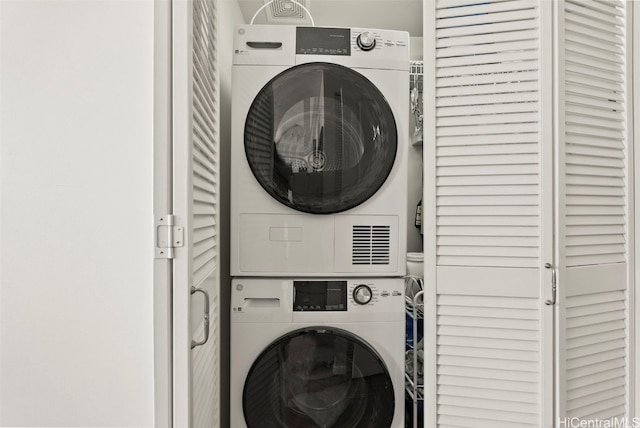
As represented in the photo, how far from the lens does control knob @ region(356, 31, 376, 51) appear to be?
1.54 m

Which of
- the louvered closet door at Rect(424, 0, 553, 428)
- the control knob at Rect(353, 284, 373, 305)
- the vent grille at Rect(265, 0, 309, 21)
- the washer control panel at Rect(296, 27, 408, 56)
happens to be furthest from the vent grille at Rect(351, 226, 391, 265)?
the vent grille at Rect(265, 0, 309, 21)

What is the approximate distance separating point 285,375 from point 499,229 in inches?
40.5

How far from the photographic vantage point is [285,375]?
4.91 ft

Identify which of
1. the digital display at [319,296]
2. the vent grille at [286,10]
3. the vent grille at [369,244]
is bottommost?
the digital display at [319,296]

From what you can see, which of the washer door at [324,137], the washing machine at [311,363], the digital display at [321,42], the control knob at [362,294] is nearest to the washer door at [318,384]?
the washing machine at [311,363]

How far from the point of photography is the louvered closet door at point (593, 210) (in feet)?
4.05

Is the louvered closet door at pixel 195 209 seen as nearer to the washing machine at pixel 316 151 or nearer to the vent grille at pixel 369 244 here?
the washing machine at pixel 316 151

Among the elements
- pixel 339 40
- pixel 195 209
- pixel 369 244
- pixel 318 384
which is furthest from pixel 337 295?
pixel 339 40

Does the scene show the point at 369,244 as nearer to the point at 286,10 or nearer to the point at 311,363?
the point at 311,363
